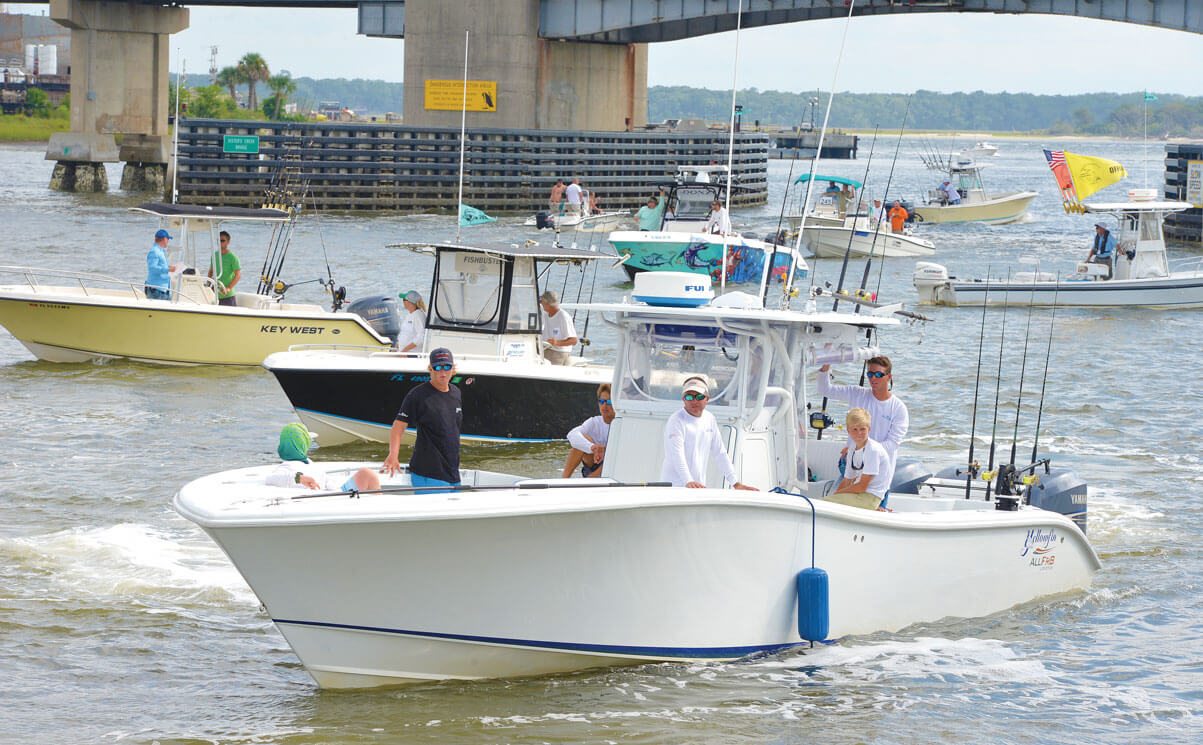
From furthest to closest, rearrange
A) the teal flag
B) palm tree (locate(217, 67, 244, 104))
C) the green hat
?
palm tree (locate(217, 67, 244, 104)), the teal flag, the green hat

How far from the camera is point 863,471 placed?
10.5m

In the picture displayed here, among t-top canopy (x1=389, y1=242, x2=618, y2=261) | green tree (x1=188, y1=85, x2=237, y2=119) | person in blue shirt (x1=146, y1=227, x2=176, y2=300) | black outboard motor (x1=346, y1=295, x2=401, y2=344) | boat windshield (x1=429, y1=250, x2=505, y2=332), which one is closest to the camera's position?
t-top canopy (x1=389, y1=242, x2=618, y2=261)

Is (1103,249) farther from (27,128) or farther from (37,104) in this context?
(37,104)

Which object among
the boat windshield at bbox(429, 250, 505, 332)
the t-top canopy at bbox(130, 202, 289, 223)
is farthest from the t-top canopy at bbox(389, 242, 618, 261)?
the t-top canopy at bbox(130, 202, 289, 223)

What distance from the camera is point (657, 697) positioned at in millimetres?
9625

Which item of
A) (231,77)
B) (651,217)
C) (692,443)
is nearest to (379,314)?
(692,443)

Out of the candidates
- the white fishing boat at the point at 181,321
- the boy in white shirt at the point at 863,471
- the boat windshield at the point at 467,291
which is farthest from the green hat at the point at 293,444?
the white fishing boat at the point at 181,321

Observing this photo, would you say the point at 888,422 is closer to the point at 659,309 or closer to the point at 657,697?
the point at 659,309

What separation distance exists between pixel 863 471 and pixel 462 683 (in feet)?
9.52

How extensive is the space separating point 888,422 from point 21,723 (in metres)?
5.73

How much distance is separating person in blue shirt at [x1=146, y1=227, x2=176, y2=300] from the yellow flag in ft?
60.5

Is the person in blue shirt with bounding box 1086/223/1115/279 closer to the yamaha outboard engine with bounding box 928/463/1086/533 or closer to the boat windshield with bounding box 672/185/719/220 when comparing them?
the boat windshield with bounding box 672/185/719/220

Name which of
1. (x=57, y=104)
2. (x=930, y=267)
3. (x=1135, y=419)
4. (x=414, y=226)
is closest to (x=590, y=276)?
(x=930, y=267)

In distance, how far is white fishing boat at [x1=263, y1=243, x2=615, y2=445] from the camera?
57.2 ft
